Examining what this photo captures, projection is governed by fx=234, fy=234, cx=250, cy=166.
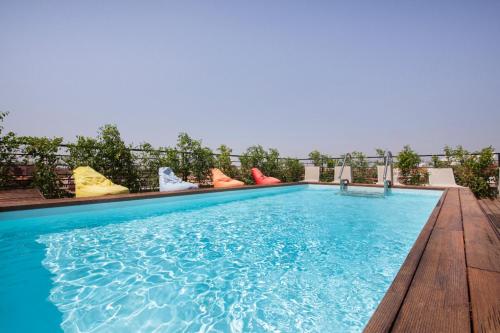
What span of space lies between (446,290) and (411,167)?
9.13 m

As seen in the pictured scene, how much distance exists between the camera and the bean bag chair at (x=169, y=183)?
6750mm

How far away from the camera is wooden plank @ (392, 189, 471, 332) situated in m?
0.83

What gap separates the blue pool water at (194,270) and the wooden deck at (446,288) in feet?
1.97

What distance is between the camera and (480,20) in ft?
Answer: 26.9

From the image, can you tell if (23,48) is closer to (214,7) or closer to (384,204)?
(214,7)

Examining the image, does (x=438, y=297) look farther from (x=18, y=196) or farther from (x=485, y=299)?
(x=18, y=196)

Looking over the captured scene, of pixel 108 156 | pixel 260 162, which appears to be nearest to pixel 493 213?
pixel 260 162

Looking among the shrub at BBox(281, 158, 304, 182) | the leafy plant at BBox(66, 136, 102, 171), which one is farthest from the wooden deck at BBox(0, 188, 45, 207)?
the shrub at BBox(281, 158, 304, 182)

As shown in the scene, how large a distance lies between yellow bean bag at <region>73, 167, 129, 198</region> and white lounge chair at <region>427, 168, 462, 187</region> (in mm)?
9482

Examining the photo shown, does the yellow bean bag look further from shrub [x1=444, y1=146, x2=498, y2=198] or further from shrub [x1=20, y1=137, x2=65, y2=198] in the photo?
shrub [x1=444, y1=146, x2=498, y2=198]

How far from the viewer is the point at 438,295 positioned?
1034mm

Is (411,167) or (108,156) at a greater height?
(108,156)

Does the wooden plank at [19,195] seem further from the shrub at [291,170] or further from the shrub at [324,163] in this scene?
the shrub at [324,163]

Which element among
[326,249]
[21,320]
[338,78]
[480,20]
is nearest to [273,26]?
[338,78]
